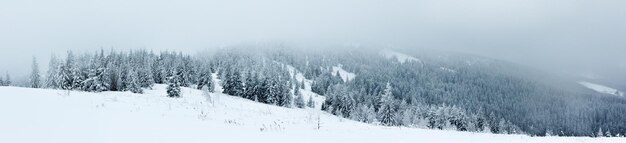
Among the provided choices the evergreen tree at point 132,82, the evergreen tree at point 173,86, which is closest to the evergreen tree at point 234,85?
the evergreen tree at point 132,82

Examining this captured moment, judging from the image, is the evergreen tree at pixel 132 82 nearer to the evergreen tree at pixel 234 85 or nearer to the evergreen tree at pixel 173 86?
the evergreen tree at pixel 173 86

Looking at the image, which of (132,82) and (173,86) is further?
(132,82)

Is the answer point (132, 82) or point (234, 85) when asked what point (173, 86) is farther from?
point (234, 85)

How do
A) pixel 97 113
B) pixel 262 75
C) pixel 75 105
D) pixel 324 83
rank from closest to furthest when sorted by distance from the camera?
1. pixel 97 113
2. pixel 75 105
3. pixel 262 75
4. pixel 324 83

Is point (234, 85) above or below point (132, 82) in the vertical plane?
below

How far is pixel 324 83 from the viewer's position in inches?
7436

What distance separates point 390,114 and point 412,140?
237ft

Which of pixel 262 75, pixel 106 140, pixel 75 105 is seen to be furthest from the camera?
pixel 262 75

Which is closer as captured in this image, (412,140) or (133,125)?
(133,125)

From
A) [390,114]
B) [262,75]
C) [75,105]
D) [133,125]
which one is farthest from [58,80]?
[133,125]

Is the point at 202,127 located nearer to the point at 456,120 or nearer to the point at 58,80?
the point at 58,80

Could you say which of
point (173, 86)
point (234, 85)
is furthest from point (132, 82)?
point (234, 85)

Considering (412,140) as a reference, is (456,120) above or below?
below

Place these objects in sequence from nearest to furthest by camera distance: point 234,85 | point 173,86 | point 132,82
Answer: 1. point 173,86
2. point 132,82
3. point 234,85
